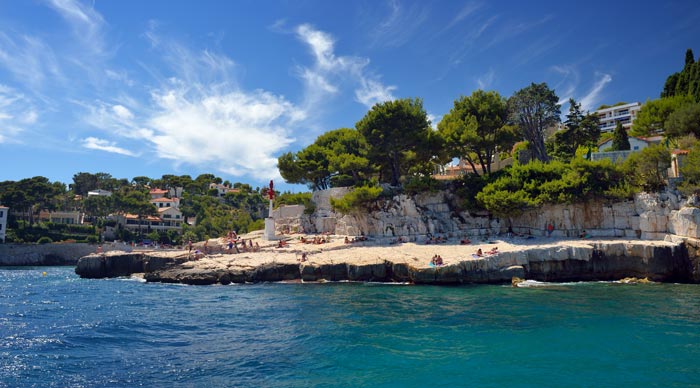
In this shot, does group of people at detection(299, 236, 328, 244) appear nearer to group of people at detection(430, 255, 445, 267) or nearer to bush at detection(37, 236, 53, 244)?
group of people at detection(430, 255, 445, 267)

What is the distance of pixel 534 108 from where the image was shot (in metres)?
38.1

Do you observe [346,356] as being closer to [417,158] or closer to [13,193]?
[417,158]

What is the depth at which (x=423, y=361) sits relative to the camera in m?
9.98

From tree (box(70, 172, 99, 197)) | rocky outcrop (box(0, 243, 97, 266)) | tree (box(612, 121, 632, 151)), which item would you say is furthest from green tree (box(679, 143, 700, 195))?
tree (box(70, 172, 99, 197))

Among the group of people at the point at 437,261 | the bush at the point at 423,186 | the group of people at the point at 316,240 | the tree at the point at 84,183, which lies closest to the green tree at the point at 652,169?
the bush at the point at 423,186

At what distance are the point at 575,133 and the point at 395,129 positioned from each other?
19117 mm

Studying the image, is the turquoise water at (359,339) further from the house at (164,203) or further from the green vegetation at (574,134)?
the house at (164,203)

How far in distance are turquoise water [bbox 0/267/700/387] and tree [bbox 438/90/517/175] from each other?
18.5 m

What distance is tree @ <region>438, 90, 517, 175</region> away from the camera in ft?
119

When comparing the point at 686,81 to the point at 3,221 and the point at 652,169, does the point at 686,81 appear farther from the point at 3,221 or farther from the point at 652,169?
the point at 3,221

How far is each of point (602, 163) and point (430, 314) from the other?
71.7 feet

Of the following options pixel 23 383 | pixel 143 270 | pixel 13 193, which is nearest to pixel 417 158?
pixel 143 270

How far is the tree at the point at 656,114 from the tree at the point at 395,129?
75.8 feet

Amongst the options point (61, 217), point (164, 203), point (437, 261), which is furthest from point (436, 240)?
point (164, 203)
